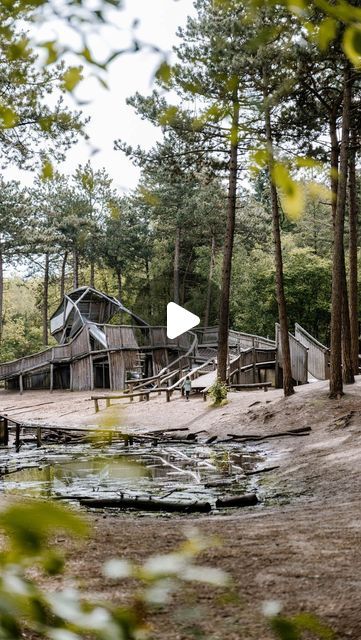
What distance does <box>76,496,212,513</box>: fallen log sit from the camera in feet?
29.3

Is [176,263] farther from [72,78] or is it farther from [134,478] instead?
[72,78]

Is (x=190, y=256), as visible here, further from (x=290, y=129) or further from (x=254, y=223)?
(x=290, y=129)

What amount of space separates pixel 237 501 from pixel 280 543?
3.70m

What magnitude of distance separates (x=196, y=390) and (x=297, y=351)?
179 inches

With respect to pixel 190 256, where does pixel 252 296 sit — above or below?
below

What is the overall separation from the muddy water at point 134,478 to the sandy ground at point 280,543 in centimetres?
90

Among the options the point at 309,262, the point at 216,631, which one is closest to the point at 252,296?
the point at 309,262

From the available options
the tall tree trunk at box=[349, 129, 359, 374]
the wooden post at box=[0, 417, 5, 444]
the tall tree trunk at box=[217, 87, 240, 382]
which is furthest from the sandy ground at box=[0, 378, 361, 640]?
the wooden post at box=[0, 417, 5, 444]

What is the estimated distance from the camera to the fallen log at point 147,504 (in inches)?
352

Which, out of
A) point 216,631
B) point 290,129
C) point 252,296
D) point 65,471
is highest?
point 290,129

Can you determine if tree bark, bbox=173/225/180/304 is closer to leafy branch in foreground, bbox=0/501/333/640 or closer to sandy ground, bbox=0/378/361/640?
sandy ground, bbox=0/378/361/640

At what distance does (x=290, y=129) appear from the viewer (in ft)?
65.8

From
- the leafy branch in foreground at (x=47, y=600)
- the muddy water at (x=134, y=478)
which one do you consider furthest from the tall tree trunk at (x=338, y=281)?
the leafy branch in foreground at (x=47, y=600)

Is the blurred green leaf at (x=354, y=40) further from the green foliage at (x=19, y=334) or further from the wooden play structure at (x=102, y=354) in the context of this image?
the green foliage at (x=19, y=334)
